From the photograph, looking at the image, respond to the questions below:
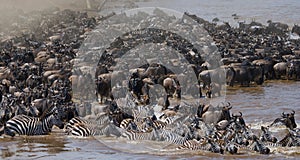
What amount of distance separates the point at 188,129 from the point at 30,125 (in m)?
3.25

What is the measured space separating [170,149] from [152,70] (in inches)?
281

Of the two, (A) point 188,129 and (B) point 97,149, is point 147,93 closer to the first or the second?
(A) point 188,129

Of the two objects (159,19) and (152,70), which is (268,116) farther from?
(159,19)

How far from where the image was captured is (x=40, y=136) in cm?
1292

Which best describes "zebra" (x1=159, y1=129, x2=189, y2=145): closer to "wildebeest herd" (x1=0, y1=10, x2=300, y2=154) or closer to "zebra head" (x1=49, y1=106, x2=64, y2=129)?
"wildebeest herd" (x1=0, y1=10, x2=300, y2=154)

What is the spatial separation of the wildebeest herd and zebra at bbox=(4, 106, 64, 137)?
0.02 metres

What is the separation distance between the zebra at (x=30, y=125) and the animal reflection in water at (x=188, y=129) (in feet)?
1.18

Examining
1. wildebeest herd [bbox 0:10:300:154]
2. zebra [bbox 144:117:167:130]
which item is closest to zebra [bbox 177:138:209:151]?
wildebeest herd [bbox 0:10:300:154]

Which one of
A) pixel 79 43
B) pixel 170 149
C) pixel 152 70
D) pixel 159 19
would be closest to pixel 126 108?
pixel 170 149

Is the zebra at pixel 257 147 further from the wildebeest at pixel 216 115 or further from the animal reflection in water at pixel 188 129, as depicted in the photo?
the wildebeest at pixel 216 115

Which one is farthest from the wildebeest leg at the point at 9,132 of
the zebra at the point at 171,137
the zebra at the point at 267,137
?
the zebra at the point at 267,137

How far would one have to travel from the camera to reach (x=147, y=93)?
1630 centimetres

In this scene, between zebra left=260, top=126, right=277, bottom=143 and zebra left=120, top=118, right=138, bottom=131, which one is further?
zebra left=120, top=118, right=138, bottom=131

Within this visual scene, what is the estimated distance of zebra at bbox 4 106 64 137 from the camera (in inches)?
511
